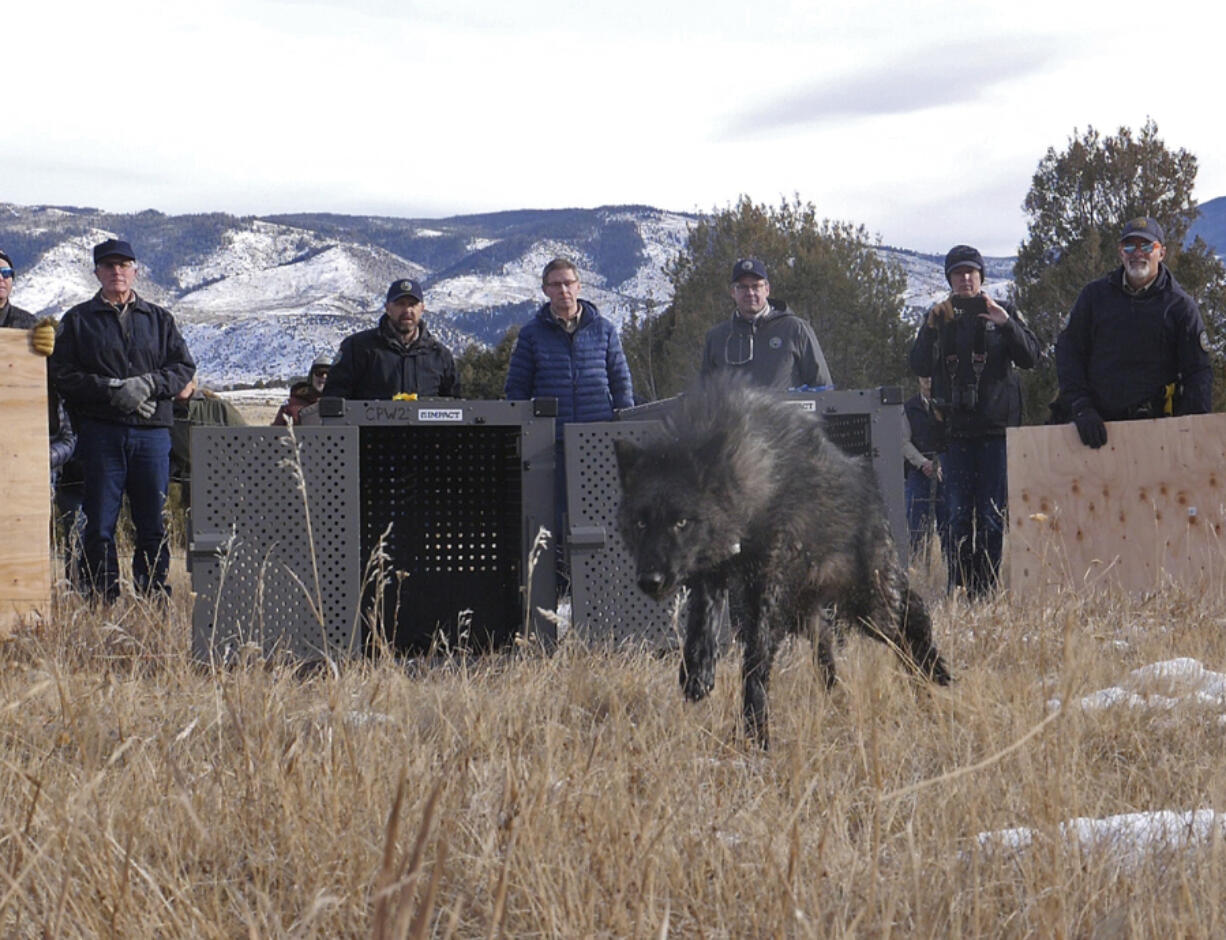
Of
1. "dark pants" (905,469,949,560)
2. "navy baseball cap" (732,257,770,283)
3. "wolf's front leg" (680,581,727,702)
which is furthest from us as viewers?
"dark pants" (905,469,949,560)

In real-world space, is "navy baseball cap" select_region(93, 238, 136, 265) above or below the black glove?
above

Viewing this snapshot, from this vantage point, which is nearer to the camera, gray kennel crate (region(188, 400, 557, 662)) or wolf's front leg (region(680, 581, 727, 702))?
wolf's front leg (region(680, 581, 727, 702))

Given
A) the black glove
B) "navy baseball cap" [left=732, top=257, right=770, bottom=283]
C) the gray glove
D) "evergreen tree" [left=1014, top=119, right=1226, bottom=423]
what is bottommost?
the black glove

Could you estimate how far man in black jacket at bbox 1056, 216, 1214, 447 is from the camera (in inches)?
264

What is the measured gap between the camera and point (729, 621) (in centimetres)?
564

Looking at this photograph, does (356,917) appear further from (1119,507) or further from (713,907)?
(1119,507)

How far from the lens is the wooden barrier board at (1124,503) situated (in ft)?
21.2

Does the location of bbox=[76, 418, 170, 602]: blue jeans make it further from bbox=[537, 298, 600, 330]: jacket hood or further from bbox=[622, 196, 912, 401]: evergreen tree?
bbox=[622, 196, 912, 401]: evergreen tree

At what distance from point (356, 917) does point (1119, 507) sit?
5740 mm

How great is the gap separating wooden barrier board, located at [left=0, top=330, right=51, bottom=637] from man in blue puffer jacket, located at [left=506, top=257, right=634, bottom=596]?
2392 millimetres

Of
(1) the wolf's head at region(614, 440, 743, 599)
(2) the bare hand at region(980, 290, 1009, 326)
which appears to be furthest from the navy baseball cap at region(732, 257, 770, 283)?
(1) the wolf's head at region(614, 440, 743, 599)

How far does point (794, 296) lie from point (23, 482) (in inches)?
985

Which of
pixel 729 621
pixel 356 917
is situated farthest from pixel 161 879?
pixel 729 621

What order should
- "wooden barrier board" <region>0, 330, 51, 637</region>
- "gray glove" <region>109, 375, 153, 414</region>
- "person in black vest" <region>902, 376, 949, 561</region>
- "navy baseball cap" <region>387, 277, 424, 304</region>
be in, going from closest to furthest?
"wooden barrier board" <region>0, 330, 51, 637</region>
"gray glove" <region>109, 375, 153, 414</region>
"navy baseball cap" <region>387, 277, 424, 304</region>
"person in black vest" <region>902, 376, 949, 561</region>
